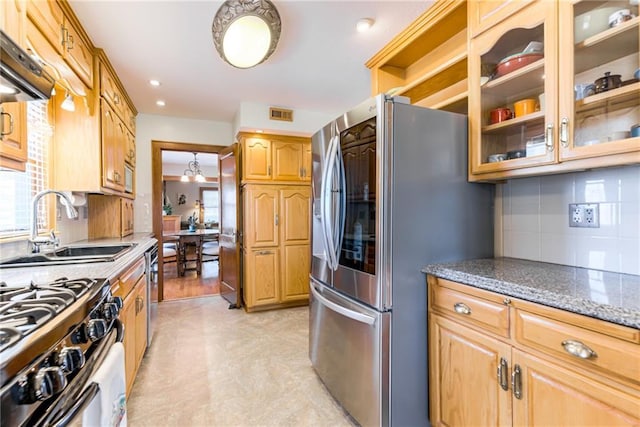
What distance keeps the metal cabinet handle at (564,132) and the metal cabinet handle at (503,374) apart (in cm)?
94

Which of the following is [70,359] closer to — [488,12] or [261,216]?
[488,12]

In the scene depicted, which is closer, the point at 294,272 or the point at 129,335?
the point at 129,335

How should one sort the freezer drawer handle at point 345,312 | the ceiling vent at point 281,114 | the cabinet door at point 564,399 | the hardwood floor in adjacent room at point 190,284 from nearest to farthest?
1. the cabinet door at point 564,399
2. the freezer drawer handle at point 345,312
3. the ceiling vent at point 281,114
4. the hardwood floor in adjacent room at point 190,284

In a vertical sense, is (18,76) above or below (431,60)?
below

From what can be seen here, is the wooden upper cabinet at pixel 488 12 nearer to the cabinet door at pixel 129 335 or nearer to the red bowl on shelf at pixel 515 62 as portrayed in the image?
the red bowl on shelf at pixel 515 62

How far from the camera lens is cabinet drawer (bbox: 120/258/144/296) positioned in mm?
1676

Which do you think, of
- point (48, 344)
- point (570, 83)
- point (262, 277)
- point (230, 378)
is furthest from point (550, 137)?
point (262, 277)

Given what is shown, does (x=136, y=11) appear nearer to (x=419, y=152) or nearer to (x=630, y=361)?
(x=419, y=152)

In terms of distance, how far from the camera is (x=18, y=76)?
0.96 meters

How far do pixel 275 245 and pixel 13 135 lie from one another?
8.43ft

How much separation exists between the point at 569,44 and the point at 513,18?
0.33 meters

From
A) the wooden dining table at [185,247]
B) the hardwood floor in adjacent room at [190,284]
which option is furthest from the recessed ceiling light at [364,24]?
the wooden dining table at [185,247]

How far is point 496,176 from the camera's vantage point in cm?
157

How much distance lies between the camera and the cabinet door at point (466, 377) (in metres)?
1.19
